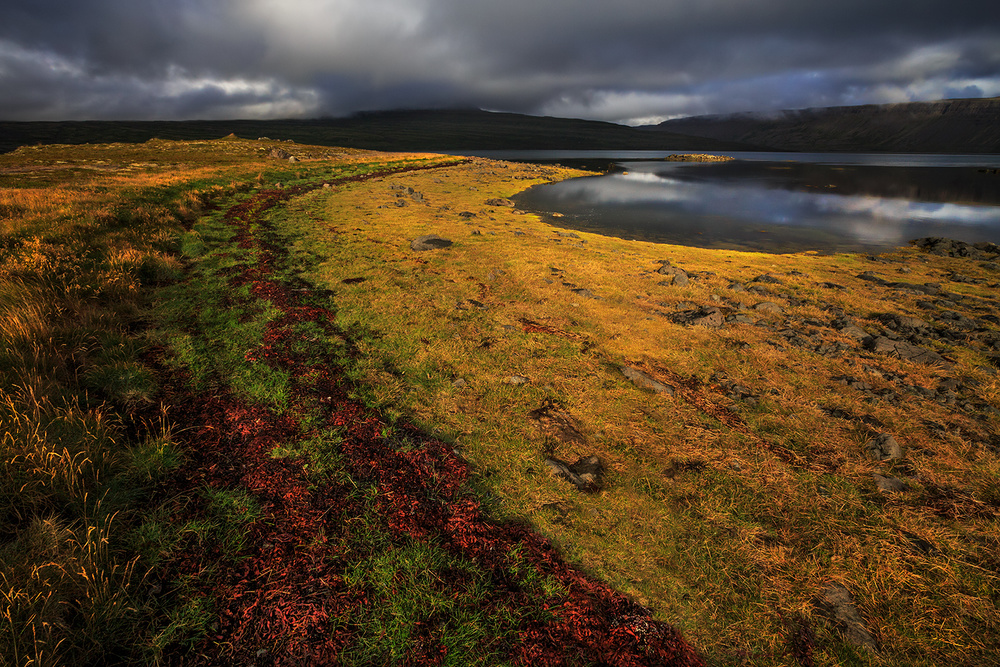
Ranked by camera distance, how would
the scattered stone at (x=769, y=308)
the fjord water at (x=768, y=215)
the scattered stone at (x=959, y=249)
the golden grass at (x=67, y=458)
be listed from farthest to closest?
1. the fjord water at (x=768, y=215)
2. the scattered stone at (x=959, y=249)
3. the scattered stone at (x=769, y=308)
4. the golden grass at (x=67, y=458)

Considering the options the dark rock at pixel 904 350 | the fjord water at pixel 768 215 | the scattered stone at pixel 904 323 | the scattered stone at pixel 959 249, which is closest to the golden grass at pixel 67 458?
the dark rock at pixel 904 350

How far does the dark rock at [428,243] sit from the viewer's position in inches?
733

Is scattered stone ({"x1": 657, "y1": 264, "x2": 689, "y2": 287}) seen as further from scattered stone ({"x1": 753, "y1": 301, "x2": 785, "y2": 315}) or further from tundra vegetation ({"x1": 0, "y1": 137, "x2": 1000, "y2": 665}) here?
tundra vegetation ({"x1": 0, "y1": 137, "x2": 1000, "y2": 665})

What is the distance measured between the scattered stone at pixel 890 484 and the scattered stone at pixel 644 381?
3.23 m

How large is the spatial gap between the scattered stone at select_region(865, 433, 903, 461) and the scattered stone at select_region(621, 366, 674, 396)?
3.15 m

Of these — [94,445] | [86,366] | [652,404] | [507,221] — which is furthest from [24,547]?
[507,221]

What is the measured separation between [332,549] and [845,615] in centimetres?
572

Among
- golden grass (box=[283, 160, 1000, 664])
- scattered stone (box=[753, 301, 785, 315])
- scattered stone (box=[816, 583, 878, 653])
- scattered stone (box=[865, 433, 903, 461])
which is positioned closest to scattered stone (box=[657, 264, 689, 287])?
golden grass (box=[283, 160, 1000, 664])

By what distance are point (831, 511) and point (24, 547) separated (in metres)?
9.47

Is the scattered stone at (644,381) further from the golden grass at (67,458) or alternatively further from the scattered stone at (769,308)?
the golden grass at (67,458)

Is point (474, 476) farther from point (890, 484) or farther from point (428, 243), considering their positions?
point (428, 243)

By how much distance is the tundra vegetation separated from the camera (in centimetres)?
388

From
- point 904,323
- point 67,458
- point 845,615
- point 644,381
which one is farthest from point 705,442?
point 904,323

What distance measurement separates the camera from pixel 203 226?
19.7 meters
